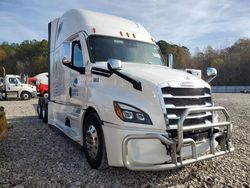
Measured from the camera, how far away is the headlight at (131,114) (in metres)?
3.95

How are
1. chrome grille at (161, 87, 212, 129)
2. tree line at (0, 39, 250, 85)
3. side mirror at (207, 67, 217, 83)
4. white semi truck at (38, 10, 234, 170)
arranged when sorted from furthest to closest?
tree line at (0, 39, 250, 85) → side mirror at (207, 67, 217, 83) → chrome grille at (161, 87, 212, 129) → white semi truck at (38, 10, 234, 170)

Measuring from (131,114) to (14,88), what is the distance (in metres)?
23.7

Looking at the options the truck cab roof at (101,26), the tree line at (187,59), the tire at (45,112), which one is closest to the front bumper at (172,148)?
the truck cab roof at (101,26)

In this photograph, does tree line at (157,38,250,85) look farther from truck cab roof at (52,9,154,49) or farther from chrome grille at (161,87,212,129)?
chrome grille at (161,87,212,129)

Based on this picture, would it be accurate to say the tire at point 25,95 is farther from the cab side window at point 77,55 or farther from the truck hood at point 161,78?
the truck hood at point 161,78

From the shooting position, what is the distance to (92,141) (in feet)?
15.7

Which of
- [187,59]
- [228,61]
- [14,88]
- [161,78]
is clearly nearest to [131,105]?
[161,78]

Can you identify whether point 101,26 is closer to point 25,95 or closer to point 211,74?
point 211,74

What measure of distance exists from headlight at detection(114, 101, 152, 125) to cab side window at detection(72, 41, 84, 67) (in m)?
1.92

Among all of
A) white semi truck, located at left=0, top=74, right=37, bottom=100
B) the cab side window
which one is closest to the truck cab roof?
the cab side window

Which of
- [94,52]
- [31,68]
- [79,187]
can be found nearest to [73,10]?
[94,52]

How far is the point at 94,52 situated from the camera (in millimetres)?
5402

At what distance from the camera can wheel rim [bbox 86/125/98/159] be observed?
15.4 ft

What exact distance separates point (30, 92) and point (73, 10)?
21114 millimetres
